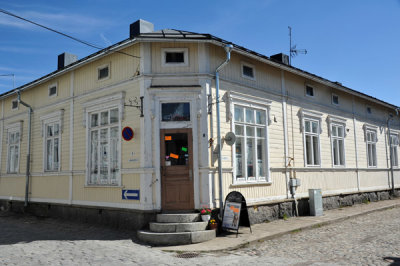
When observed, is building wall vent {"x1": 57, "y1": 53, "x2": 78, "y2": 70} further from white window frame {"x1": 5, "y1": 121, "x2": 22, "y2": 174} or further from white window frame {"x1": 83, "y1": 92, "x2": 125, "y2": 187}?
white window frame {"x1": 83, "y1": 92, "x2": 125, "y2": 187}

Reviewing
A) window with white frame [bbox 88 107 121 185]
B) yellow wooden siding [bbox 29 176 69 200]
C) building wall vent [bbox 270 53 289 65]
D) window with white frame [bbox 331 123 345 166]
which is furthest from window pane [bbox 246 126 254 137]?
yellow wooden siding [bbox 29 176 69 200]

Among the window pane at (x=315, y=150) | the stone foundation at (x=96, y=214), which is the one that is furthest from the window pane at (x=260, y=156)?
the stone foundation at (x=96, y=214)

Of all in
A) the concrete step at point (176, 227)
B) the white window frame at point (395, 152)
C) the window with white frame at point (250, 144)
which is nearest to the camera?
the concrete step at point (176, 227)

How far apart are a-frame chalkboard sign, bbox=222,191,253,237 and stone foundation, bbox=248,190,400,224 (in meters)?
1.26

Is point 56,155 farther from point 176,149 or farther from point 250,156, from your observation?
point 250,156

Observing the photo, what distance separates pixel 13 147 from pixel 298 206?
12.2 metres

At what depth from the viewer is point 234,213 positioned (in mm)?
8930

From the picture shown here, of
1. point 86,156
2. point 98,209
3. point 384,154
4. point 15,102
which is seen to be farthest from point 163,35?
point 384,154

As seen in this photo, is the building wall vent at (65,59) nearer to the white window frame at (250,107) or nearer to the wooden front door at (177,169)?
the wooden front door at (177,169)

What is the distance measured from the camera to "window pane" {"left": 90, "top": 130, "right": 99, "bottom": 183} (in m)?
11.2

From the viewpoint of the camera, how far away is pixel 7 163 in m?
16.0

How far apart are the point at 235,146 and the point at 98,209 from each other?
4.53 meters

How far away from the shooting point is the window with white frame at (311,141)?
13547 mm

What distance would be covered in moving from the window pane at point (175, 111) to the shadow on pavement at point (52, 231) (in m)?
3.23
